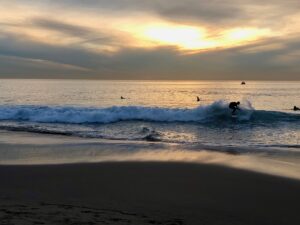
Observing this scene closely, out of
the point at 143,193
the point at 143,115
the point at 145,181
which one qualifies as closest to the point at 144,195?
the point at 143,193

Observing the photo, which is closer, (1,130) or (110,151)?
(110,151)

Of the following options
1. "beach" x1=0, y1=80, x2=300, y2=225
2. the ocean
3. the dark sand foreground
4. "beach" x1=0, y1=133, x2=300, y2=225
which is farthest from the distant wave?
the dark sand foreground

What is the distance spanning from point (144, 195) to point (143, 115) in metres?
17.7

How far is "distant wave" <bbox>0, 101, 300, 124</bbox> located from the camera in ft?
76.0

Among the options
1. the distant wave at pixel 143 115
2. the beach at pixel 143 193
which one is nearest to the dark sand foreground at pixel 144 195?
the beach at pixel 143 193

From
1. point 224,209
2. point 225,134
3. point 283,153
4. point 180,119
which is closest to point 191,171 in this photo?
point 224,209

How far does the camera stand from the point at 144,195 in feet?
22.4

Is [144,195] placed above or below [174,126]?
below

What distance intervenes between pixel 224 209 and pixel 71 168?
4.04 meters

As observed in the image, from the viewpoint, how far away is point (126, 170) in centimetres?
888

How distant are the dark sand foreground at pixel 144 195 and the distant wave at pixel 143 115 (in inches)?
550

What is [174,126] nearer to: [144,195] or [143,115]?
[143,115]

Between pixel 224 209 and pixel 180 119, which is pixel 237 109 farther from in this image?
pixel 224 209

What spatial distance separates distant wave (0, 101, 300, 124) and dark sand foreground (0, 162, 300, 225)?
1396cm
